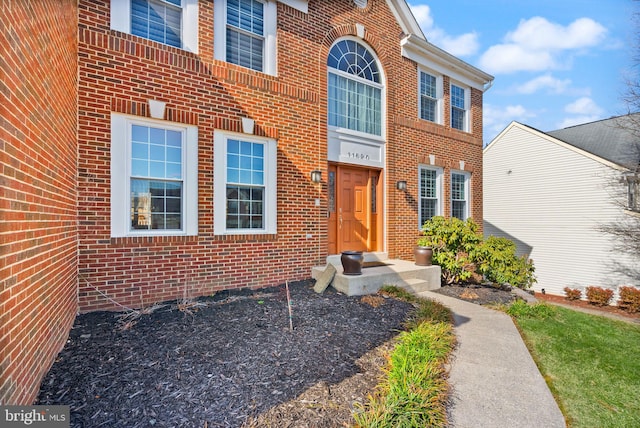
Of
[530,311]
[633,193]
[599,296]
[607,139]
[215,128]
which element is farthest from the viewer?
[607,139]

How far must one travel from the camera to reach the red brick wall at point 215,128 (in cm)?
450

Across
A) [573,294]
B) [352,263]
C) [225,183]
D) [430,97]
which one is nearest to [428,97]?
[430,97]

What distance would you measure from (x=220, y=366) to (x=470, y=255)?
632cm

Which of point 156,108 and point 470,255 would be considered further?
point 470,255

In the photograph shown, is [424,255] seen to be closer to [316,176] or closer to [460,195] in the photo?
[316,176]

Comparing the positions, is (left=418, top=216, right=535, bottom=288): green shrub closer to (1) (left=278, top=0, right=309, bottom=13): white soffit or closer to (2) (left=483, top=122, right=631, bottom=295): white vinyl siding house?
(1) (left=278, top=0, right=309, bottom=13): white soffit

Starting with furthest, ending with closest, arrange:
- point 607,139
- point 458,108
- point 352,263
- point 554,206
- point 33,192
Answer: point 607,139
point 554,206
point 458,108
point 352,263
point 33,192

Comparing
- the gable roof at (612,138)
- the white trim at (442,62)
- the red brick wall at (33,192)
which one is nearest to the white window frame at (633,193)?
the gable roof at (612,138)

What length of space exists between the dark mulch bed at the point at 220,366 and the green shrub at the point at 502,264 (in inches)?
149

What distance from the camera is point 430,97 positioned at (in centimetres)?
926

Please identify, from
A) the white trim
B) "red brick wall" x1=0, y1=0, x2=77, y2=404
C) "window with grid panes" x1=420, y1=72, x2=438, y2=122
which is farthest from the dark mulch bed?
the white trim

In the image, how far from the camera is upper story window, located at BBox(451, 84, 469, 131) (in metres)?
10.0

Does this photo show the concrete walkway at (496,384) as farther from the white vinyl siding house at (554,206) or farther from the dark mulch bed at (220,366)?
the white vinyl siding house at (554,206)

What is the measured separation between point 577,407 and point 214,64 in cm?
670
